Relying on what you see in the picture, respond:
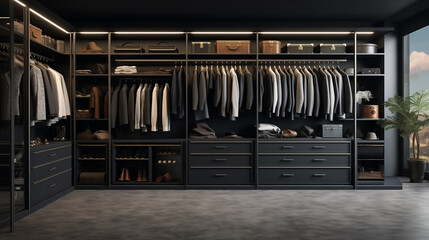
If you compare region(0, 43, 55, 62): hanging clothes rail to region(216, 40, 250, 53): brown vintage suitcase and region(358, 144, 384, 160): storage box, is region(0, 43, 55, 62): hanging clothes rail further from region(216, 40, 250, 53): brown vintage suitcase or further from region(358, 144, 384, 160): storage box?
region(358, 144, 384, 160): storage box

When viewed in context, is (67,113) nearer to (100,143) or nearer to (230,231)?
(100,143)

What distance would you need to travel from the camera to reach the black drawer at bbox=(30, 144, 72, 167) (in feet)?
14.7

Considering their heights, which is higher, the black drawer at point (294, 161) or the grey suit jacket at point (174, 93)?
the grey suit jacket at point (174, 93)

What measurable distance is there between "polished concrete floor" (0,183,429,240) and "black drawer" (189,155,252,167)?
44 centimetres

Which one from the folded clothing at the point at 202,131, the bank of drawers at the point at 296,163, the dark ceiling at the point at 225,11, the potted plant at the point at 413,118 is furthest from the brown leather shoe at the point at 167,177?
the potted plant at the point at 413,118

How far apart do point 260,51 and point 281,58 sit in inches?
16.3

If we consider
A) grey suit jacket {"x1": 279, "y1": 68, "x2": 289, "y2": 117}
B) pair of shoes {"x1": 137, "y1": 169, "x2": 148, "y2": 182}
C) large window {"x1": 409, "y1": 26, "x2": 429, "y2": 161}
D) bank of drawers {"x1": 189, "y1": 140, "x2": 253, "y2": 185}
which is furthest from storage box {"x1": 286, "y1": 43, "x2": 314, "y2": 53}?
pair of shoes {"x1": 137, "y1": 169, "x2": 148, "y2": 182}

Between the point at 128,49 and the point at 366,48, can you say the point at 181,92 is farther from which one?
the point at 366,48

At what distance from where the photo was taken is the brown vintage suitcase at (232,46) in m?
6.07

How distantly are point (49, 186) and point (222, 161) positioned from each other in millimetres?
2545

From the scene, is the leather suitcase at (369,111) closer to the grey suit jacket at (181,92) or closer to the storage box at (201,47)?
the storage box at (201,47)

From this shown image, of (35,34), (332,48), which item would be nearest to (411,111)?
(332,48)

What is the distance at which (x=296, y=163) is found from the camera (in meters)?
5.92

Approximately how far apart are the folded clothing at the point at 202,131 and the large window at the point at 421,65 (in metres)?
3.87
